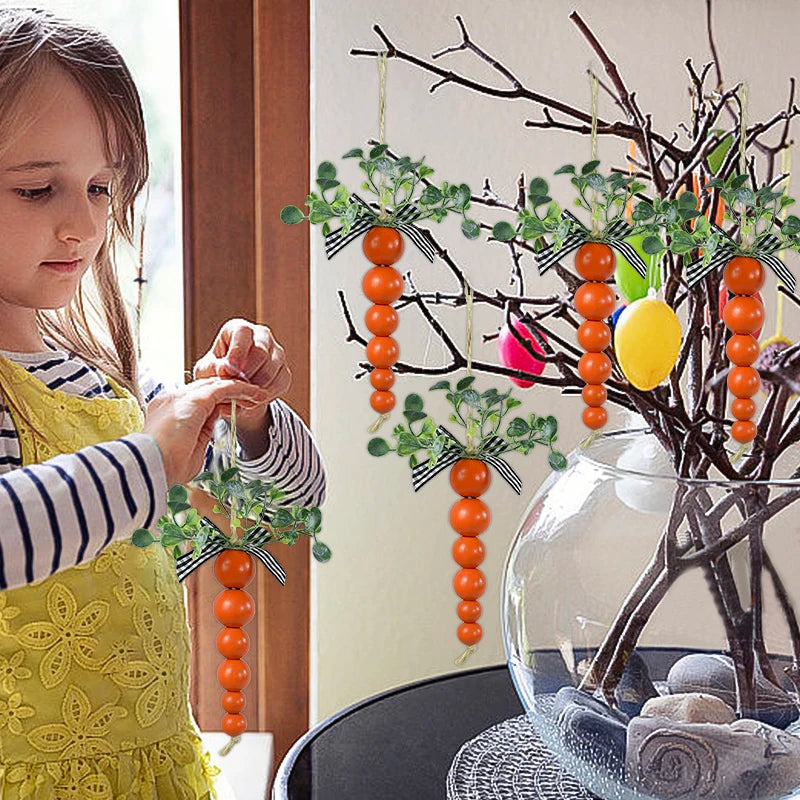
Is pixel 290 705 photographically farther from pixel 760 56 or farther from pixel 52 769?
pixel 760 56

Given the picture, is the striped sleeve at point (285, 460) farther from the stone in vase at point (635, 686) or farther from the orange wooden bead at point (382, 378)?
the stone in vase at point (635, 686)

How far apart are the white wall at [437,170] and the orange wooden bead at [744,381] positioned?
2.05ft

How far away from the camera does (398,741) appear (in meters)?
1.00

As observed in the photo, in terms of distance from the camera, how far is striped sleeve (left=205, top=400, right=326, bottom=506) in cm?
108

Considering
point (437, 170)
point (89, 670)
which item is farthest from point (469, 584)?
point (437, 170)

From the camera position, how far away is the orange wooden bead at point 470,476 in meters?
0.81

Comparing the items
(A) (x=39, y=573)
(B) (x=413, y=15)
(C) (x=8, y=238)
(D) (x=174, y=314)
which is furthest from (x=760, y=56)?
(A) (x=39, y=573)

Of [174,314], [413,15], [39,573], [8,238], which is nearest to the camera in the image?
[39,573]

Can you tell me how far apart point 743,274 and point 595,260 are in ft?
0.29

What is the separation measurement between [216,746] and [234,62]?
0.80 meters

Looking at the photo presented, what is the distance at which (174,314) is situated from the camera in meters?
1.46

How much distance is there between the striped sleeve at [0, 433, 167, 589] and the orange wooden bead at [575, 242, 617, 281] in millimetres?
312

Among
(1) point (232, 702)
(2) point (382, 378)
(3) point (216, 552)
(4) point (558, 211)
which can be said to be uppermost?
(4) point (558, 211)

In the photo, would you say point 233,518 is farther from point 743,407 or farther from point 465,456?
point 743,407
